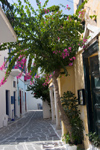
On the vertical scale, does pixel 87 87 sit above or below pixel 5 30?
below

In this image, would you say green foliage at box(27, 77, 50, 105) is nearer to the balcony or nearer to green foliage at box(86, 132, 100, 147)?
the balcony

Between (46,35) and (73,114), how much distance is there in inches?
103

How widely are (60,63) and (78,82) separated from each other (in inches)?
33.2

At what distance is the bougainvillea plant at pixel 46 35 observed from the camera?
5.90m

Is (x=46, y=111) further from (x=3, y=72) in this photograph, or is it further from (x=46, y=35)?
(x=46, y=35)

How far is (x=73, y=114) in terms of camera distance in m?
6.18

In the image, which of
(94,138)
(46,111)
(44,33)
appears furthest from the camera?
(46,111)

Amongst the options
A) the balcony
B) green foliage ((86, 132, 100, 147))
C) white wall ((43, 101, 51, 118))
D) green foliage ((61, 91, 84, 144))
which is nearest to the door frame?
green foliage ((86, 132, 100, 147))

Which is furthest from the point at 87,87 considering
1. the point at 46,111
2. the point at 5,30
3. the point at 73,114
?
the point at 46,111

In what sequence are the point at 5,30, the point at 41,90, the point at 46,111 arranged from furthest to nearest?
the point at 41,90, the point at 46,111, the point at 5,30

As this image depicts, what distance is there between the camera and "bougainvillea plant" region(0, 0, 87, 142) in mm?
5902

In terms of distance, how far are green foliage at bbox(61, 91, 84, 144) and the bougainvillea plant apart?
199 mm

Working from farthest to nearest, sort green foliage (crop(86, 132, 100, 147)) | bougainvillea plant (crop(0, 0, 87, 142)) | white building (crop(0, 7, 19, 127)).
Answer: bougainvillea plant (crop(0, 0, 87, 142)) < white building (crop(0, 7, 19, 127)) < green foliage (crop(86, 132, 100, 147))

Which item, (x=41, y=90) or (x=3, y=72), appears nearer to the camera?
(x=3, y=72)
